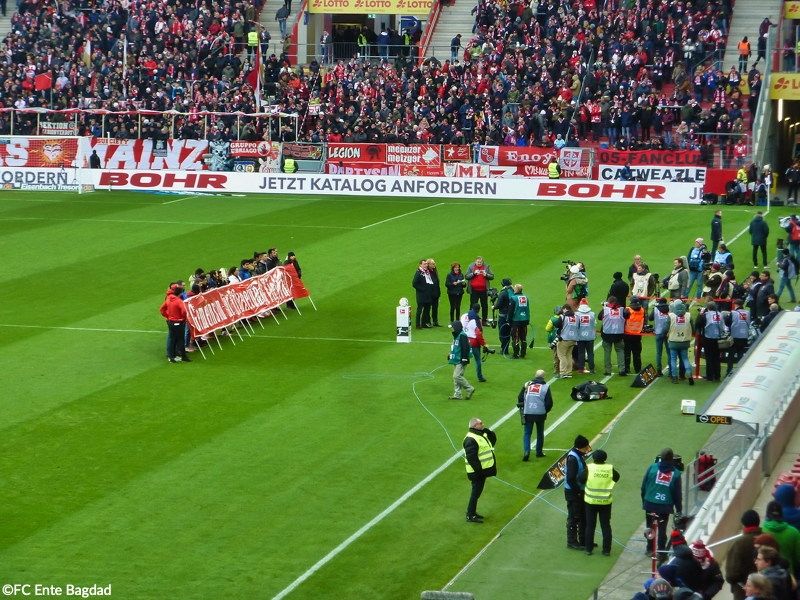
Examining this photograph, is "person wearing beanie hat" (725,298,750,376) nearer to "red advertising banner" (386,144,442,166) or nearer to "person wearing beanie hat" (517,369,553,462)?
"person wearing beanie hat" (517,369,553,462)

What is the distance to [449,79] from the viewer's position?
6334cm

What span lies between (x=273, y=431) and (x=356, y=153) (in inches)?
1444

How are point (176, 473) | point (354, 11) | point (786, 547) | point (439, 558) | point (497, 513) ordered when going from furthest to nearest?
point (354, 11)
point (176, 473)
point (497, 513)
point (439, 558)
point (786, 547)

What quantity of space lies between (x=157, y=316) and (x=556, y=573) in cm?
1787

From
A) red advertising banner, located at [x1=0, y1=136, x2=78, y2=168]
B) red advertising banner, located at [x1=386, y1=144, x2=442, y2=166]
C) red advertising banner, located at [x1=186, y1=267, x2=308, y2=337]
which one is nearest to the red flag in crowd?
red advertising banner, located at [x1=0, y1=136, x2=78, y2=168]

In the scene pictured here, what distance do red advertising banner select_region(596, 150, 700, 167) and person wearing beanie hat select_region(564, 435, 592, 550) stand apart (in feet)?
125

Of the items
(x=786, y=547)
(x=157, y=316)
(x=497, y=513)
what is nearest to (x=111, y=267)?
(x=157, y=316)

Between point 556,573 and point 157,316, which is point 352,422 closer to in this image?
point 556,573

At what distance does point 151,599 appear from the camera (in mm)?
17297

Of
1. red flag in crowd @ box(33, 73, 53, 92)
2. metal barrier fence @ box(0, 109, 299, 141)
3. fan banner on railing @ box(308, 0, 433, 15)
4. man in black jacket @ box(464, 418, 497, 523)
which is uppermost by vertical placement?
fan banner on railing @ box(308, 0, 433, 15)

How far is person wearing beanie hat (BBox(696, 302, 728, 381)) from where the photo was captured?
2786cm

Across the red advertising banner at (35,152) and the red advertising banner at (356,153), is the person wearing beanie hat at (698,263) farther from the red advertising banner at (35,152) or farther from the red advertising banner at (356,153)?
the red advertising banner at (35,152)

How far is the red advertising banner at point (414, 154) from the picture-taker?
5878 centimetres

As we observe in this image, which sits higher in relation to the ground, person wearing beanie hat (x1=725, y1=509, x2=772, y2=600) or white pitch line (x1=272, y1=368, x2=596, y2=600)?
person wearing beanie hat (x1=725, y1=509, x2=772, y2=600)
